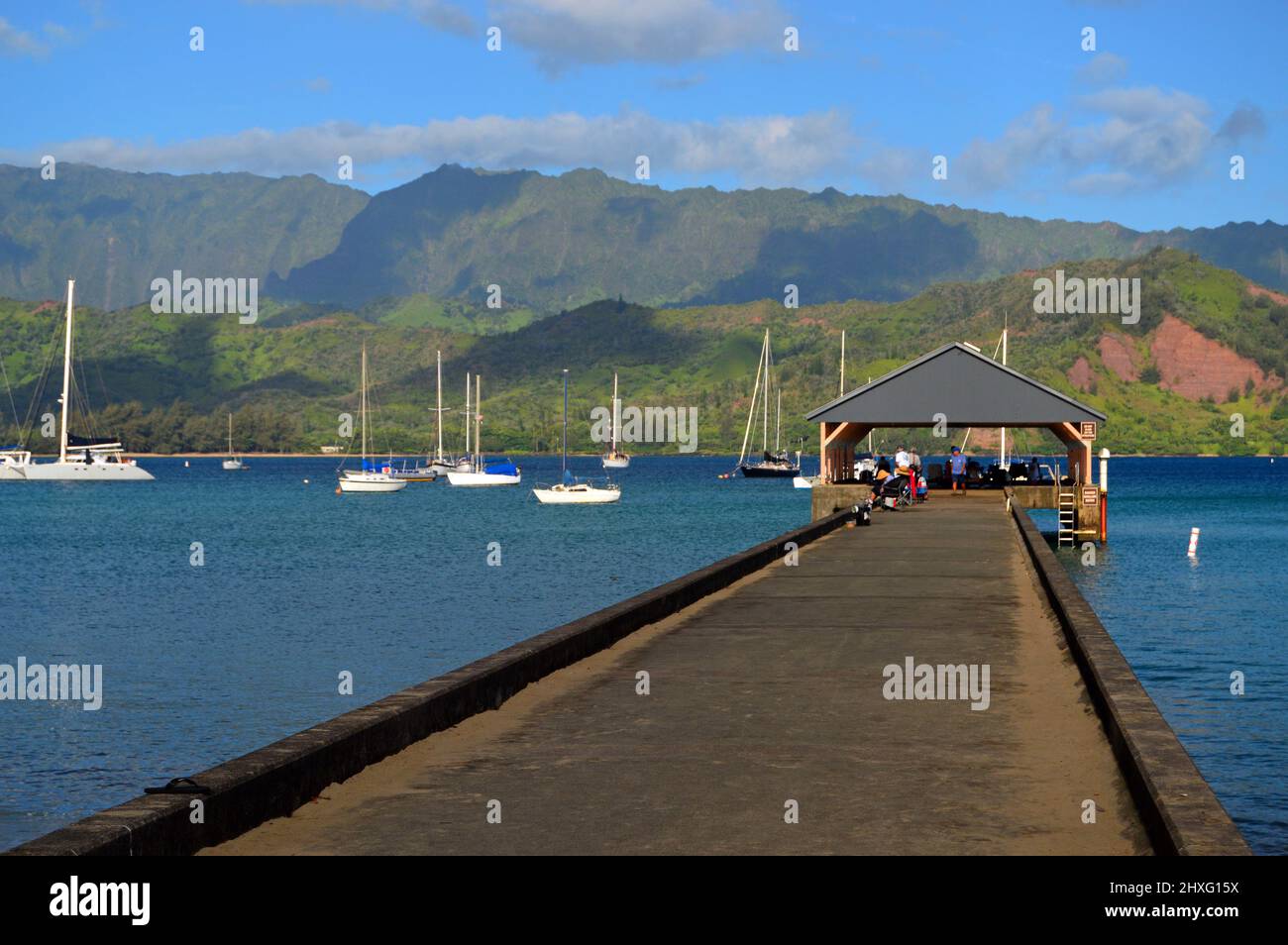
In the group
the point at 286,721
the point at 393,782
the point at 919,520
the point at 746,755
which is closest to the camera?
the point at 393,782

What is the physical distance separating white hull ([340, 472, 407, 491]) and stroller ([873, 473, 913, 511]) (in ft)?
312

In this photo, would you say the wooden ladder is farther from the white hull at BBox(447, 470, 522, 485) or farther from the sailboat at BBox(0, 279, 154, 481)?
the sailboat at BBox(0, 279, 154, 481)

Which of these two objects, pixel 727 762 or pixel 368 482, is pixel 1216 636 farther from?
pixel 368 482

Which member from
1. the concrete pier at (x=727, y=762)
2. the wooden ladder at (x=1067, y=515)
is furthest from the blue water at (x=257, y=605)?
the wooden ladder at (x=1067, y=515)

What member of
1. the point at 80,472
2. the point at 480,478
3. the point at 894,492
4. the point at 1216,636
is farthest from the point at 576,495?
the point at 1216,636

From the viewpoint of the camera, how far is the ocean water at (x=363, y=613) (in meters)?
21.8

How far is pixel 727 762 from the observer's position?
37.8ft

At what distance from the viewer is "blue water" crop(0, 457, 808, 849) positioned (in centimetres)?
2277

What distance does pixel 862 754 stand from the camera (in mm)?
11852

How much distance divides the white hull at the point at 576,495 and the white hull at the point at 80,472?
230 feet

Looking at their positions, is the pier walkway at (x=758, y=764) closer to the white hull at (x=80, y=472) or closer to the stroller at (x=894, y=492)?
the stroller at (x=894, y=492)
